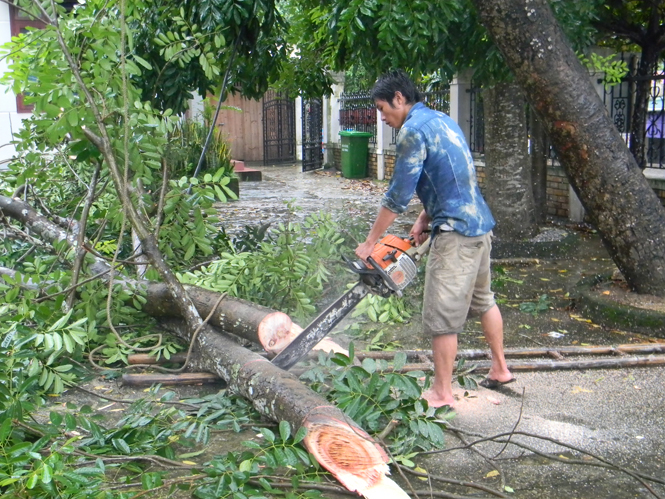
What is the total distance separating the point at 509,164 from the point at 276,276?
13.9 feet

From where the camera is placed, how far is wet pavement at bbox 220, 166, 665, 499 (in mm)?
3395

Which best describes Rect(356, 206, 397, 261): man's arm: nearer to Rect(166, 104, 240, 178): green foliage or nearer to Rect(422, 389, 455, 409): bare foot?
Rect(422, 389, 455, 409): bare foot

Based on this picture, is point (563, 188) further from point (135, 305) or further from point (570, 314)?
point (135, 305)

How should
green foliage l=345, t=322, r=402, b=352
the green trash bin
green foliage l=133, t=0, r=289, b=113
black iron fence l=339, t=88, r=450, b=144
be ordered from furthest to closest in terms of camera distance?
black iron fence l=339, t=88, r=450, b=144
the green trash bin
green foliage l=133, t=0, r=289, b=113
green foliage l=345, t=322, r=402, b=352

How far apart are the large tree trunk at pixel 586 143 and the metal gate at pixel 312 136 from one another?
51.2 feet

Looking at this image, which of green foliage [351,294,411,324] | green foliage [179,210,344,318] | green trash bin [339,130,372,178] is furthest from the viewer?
green trash bin [339,130,372,178]

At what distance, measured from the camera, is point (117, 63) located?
16.8 feet

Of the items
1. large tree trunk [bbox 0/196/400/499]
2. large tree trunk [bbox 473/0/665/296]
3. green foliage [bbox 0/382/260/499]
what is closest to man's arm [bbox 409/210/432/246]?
large tree trunk [bbox 0/196/400/499]

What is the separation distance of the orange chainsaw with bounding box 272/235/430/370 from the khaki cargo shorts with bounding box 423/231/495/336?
0.50 feet

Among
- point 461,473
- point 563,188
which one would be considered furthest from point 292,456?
point 563,188

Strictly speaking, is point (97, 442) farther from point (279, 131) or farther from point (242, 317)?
point (279, 131)

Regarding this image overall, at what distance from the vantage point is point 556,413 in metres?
4.20

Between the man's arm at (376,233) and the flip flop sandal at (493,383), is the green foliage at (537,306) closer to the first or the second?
the flip flop sandal at (493,383)

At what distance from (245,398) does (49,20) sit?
107 inches
